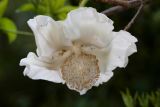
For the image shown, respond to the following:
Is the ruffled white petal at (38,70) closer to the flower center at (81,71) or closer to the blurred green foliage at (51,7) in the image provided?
the flower center at (81,71)

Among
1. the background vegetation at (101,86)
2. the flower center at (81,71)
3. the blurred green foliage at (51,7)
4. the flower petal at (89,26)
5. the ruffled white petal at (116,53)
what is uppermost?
the flower petal at (89,26)

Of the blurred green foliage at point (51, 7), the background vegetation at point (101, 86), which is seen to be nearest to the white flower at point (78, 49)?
the blurred green foliage at point (51, 7)

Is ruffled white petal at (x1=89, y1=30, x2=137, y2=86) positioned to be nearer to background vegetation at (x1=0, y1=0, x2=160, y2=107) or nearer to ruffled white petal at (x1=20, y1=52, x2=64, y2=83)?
ruffled white petal at (x1=20, y1=52, x2=64, y2=83)

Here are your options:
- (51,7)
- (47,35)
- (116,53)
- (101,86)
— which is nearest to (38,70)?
(47,35)

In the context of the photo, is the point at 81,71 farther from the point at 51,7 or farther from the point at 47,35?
the point at 51,7

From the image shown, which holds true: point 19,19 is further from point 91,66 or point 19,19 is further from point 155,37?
point 91,66
